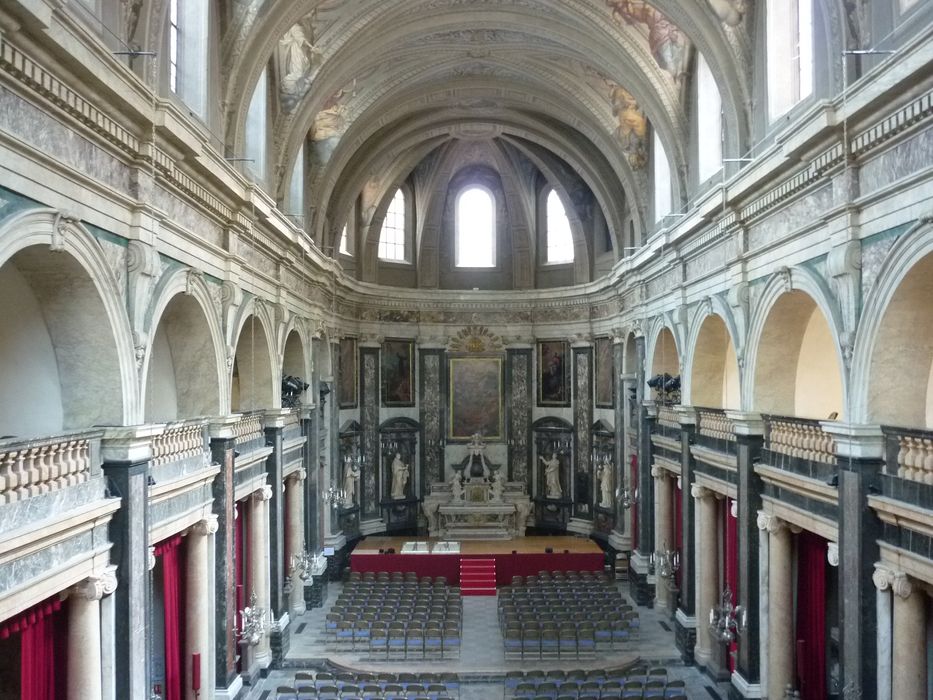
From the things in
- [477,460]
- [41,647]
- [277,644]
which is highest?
[41,647]

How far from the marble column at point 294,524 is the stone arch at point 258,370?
3.22 metres

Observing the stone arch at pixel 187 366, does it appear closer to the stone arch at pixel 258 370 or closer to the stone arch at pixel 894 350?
the stone arch at pixel 258 370

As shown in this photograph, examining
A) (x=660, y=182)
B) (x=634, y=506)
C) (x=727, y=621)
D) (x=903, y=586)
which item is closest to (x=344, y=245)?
(x=660, y=182)

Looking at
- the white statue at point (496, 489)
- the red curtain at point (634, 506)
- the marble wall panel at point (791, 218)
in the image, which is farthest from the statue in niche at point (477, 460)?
the marble wall panel at point (791, 218)

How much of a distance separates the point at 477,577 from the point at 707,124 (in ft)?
45.8

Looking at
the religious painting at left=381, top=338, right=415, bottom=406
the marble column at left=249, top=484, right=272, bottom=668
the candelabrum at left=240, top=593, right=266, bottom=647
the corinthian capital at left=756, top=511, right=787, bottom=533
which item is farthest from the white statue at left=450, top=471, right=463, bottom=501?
the corinthian capital at left=756, top=511, right=787, bottom=533

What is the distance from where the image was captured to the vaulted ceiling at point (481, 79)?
1492cm

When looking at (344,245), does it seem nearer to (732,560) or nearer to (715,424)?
(715,424)

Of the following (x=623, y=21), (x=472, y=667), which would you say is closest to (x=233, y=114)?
(x=623, y=21)

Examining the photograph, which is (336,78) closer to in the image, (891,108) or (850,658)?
(891,108)

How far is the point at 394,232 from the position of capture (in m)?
30.8

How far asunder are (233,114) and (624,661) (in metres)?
13.4

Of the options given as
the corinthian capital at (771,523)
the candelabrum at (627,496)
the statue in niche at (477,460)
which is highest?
the corinthian capital at (771,523)

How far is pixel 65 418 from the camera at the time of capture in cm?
990
